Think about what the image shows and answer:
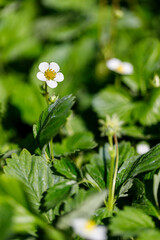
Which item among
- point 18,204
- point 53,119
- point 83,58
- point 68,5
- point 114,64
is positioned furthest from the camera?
point 68,5

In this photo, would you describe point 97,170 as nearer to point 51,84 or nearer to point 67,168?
point 67,168

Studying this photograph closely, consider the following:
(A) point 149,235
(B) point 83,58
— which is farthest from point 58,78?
(B) point 83,58

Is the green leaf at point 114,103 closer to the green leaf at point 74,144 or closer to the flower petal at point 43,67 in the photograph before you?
the green leaf at point 74,144

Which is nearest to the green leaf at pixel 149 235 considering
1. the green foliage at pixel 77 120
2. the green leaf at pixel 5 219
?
the green foliage at pixel 77 120

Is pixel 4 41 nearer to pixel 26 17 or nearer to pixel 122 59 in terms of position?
pixel 26 17

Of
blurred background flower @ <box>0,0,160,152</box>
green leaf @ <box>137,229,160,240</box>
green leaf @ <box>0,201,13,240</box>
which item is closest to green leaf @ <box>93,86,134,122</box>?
blurred background flower @ <box>0,0,160,152</box>

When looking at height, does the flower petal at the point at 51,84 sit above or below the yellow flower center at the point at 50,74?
below
